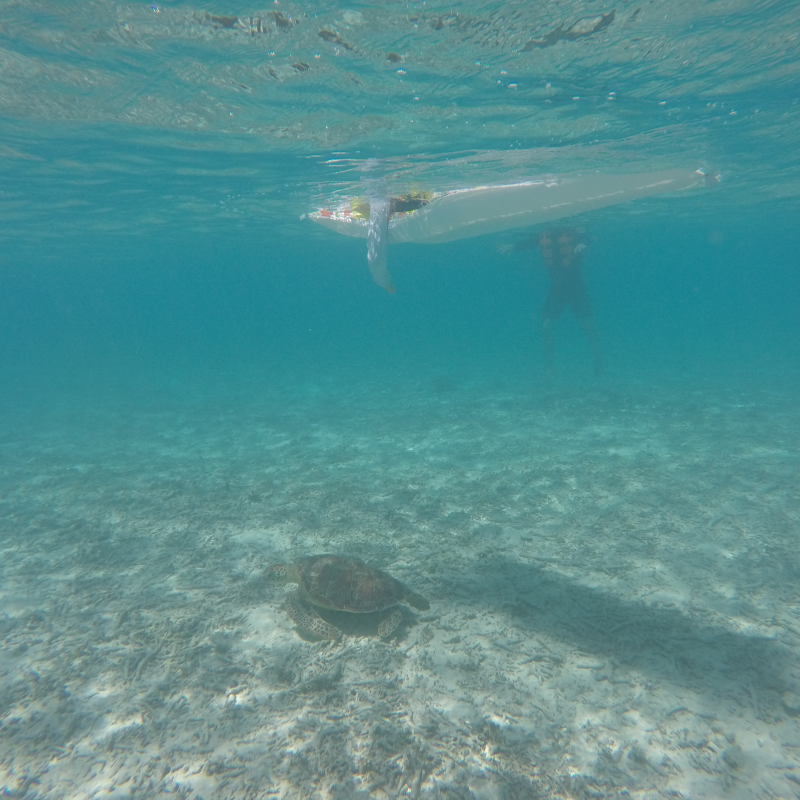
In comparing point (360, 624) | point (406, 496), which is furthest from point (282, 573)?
point (406, 496)

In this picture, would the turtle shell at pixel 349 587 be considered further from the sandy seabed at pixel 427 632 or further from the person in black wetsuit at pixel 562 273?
the person in black wetsuit at pixel 562 273

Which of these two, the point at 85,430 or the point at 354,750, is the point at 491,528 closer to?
the point at 354,750

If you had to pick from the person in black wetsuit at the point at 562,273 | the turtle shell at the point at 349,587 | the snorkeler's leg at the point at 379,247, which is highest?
the snorkeler's leg at the point at 379,247

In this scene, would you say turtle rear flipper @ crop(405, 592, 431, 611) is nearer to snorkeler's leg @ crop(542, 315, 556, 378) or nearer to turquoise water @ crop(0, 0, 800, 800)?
turquoise water @ crop(0, 0, 800, 800)

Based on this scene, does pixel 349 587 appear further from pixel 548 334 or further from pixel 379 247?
pixel 548 334

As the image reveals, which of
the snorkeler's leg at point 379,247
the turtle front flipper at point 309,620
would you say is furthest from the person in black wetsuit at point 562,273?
the turtle front flipper at point 309,620

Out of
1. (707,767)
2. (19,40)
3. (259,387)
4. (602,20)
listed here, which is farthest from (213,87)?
(259,387)

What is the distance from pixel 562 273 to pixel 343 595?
15962 mm

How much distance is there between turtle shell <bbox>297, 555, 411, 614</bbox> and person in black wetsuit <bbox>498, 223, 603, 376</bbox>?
50.3ft

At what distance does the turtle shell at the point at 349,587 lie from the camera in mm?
4668

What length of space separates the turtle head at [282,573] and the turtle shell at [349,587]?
0.64 feet

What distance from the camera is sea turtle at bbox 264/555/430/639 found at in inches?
183

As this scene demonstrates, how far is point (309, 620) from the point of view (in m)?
4.77

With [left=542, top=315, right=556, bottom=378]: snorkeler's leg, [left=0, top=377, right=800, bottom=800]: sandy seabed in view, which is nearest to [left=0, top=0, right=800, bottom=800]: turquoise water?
[left=0, top=377, right=800, bottom=800]: sandy seabed
